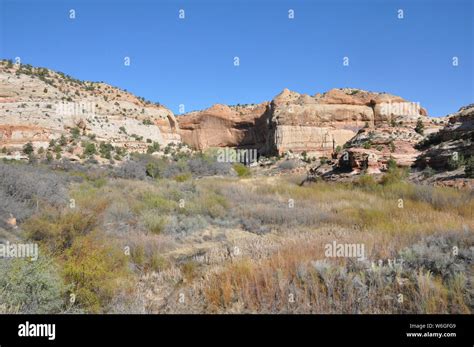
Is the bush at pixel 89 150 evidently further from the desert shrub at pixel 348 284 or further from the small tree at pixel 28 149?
the desert shrub at pixel 348 284

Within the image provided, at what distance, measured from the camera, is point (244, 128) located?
56125mm

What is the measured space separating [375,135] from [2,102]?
111 ft

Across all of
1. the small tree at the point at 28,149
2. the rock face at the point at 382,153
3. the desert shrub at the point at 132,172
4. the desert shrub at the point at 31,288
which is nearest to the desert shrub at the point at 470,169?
the rock face at the point at 382,153

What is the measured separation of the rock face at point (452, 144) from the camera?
46.0ft

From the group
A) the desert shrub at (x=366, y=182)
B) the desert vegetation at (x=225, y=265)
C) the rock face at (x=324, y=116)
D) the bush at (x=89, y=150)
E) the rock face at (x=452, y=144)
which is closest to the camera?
the desert vegetation at (x=225, y=265)

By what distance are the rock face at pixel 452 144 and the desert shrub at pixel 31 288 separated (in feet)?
51.1

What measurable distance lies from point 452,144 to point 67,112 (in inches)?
1318

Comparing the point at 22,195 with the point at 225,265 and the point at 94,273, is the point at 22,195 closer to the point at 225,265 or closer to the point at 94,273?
the point at 94,273

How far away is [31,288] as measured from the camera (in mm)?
3271

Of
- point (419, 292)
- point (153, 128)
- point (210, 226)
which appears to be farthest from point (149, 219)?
point (153, 128)

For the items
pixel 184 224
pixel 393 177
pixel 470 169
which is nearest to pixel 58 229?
pixel 184 224

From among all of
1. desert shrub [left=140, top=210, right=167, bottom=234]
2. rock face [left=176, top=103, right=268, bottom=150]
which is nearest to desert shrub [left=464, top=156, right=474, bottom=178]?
desert shrub [left=140, top=210, right=167, bottom=234]

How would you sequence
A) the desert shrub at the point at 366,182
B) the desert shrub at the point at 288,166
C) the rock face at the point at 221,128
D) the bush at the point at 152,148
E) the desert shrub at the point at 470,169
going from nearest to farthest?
1. the desert shrub at the point at 470,169
2. the desert shrub at the point at 366,182
3. the desert shrub at the point at 288,166
4. the bush at the point at 152,148
5. the rock face at the point at 221,128
